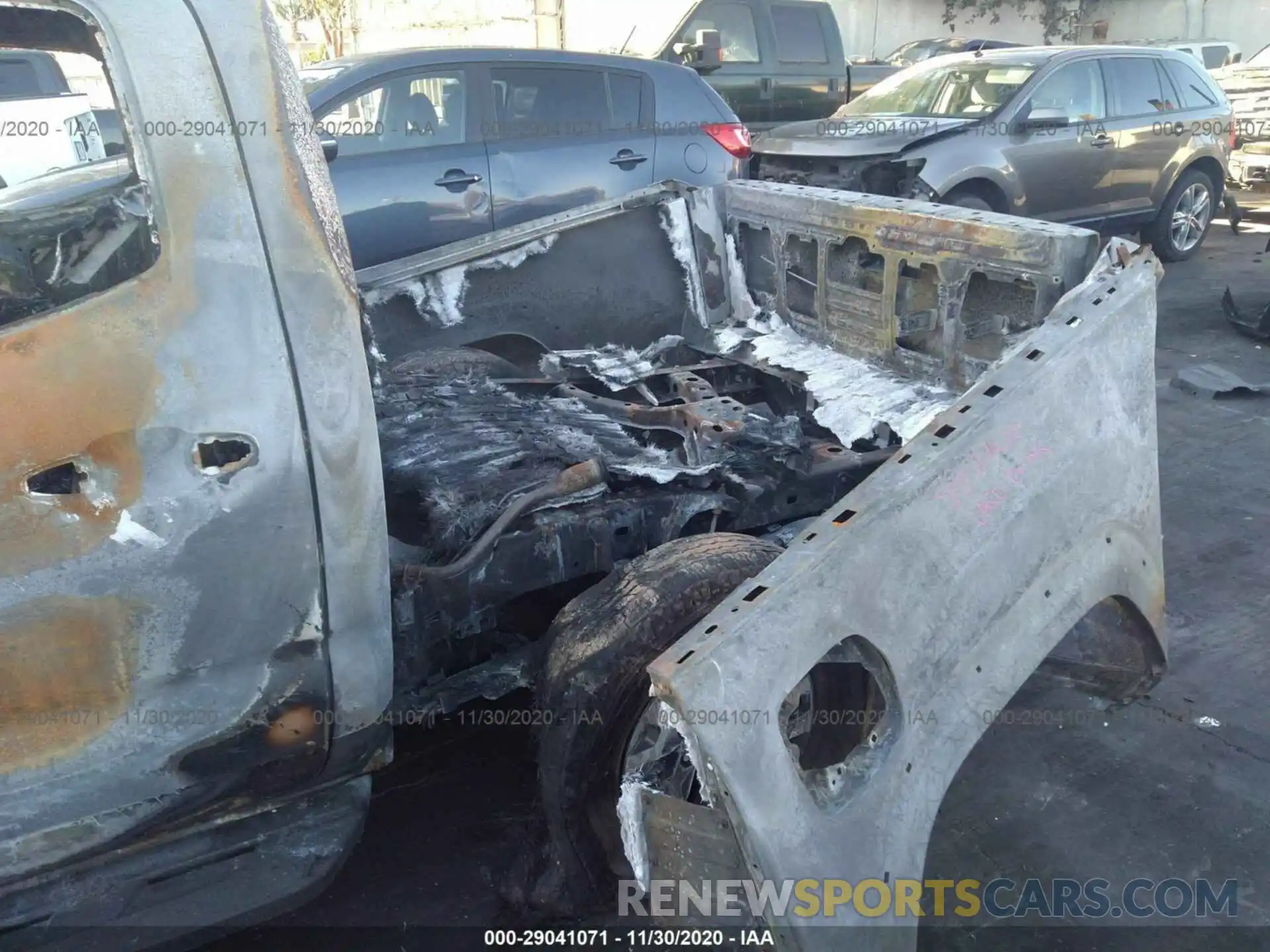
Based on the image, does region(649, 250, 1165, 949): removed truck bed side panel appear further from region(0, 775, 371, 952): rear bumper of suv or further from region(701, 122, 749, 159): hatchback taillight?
region(701, 122, 749, 159): hatchback taillight

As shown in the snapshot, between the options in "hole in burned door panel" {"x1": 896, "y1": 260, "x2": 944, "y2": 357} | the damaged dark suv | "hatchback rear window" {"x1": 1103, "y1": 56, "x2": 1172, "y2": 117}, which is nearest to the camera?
"hole in burned door panel" {"x1": 896, "y1": 260, "x2": 944, "y2": 357}

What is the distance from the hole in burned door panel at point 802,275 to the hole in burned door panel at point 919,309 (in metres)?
0.44

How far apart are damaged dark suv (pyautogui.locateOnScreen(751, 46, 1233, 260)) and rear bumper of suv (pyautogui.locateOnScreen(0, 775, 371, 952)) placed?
21.6 ft

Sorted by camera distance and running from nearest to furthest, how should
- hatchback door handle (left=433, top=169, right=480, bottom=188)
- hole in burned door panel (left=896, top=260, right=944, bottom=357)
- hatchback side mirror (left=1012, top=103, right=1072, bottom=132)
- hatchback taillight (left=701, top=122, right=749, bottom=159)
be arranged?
1. hole in burned door panel (left=896, top=260, right=944, bottom=357)
2. hatchback door handle (left=433, top=169, right=480, bottom=188)
3. hatchback taillight (left=701, top=122, right=749, bottom=159)
4. hatchback side mirror (left=1012, top=103, right=1072, bottom=132)

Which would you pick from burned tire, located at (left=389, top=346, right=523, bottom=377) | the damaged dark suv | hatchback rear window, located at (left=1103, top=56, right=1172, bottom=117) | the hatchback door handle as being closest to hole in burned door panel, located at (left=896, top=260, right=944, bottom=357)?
burned tire, located at (left=389, top=346, right=523, bottom=377)

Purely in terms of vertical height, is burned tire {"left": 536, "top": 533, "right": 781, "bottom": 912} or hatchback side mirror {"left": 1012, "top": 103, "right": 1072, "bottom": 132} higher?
hatchback side mirror {"left": 1012, "top": 103, "right": 1072, "bottom": 132}

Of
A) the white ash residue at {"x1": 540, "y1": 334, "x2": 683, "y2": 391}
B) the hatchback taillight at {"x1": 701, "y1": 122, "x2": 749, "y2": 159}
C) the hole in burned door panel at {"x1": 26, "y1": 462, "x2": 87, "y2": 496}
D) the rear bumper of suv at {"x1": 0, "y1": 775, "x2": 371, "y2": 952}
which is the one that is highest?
the hatchback taillight at {"x1": 701, "y1": 122, "x2": 749, "y2": 159}

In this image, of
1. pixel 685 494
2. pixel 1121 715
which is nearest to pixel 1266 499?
pixel 1121 715

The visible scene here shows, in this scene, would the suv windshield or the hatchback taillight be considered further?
the suv windshield

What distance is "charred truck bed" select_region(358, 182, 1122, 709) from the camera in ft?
8.17

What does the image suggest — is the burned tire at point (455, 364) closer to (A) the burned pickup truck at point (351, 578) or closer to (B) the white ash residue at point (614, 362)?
(B) the white ash residue at point (614, 362)

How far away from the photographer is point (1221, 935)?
226cm

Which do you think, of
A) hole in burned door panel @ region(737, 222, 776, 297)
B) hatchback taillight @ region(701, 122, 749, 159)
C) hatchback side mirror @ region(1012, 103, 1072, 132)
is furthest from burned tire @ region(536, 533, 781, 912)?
hatchback side mirror @ region(1012, 103, 1072, 132)

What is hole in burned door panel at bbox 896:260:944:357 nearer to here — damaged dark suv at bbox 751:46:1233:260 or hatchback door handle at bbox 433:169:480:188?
hatchback door handle at bbox 433:169:480:188
